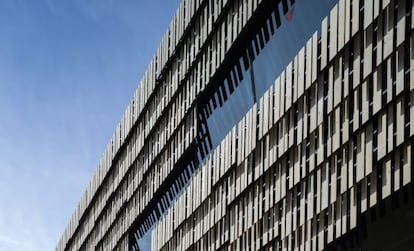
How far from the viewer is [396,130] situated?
46969 millimetres

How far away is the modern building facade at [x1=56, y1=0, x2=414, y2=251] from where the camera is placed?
158ft

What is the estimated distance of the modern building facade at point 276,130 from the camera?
158 feet

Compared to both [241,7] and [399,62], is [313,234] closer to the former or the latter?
[399,62]

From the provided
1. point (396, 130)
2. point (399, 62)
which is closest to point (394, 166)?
point (396, 130)

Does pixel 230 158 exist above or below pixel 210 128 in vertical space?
below

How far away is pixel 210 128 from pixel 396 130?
33.5 m

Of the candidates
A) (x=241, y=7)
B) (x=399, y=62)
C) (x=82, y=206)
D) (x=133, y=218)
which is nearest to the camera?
(x=399, y=62)

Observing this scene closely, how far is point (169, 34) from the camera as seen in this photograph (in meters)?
87.9

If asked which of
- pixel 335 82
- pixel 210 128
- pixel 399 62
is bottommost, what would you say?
pixel 399 62

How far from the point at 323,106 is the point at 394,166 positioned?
896 centimetres

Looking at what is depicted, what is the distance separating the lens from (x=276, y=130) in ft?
205

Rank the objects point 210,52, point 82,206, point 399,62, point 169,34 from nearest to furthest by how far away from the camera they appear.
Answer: point 399,62 → point 210,52 → point 169,34 → point 82,206

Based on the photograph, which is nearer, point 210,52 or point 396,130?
point 396,130

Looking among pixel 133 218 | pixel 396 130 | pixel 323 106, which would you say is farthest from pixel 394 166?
pixel 133 218
